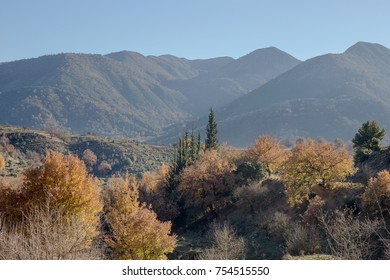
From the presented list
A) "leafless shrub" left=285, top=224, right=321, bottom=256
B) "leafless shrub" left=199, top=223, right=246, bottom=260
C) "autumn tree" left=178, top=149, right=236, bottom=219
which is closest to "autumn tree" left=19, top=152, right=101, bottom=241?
"leafless shrub" left=199, top=223, right=246, bottom=260

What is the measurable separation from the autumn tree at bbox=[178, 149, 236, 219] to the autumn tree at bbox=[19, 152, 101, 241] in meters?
18.6

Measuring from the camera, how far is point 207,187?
54.2 m

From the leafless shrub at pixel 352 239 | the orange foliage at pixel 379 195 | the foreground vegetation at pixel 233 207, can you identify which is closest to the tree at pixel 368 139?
the foreground vegetation at pixel 233 207

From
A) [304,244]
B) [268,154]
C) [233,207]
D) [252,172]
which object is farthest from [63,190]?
[268,154]

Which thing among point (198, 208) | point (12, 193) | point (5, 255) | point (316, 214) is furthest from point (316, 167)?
point (5, 255)

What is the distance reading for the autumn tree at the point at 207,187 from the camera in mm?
54000

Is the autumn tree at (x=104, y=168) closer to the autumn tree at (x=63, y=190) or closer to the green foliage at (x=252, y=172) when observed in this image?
the green foliage at (x=252, y=172)

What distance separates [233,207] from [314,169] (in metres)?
15.4

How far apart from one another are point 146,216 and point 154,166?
300 feet

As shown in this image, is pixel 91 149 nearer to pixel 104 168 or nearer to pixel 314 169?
pixel 104 168

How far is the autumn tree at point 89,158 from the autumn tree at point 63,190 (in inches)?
3220

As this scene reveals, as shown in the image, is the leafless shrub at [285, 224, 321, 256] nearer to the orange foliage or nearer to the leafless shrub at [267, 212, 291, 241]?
the orange foliage

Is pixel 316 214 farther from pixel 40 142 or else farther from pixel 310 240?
pixel 40 142

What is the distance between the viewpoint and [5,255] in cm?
1210
